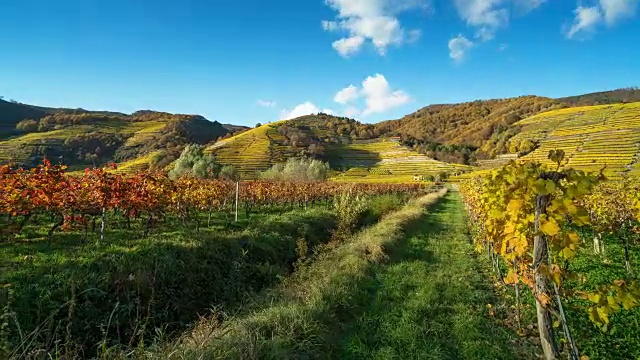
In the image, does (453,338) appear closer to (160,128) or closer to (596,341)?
(596,341)

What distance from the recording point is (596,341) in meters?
5.46

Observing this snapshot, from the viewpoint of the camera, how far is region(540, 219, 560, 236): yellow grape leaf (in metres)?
3.26

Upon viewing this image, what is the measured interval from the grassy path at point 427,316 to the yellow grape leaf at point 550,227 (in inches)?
103

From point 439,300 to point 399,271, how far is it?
2.03 m

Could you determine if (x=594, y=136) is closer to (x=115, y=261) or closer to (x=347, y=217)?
(x=347, y=217)

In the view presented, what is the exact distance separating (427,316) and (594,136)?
8311cm

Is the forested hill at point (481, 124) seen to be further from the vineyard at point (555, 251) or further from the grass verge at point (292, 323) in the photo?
the vineyard at point (555, 251)

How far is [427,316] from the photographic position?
6.52 m

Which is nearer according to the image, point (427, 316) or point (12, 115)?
point (427, 316)

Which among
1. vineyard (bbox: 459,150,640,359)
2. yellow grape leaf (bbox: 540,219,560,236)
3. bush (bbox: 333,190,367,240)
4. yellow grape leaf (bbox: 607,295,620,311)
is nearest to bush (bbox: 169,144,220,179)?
bush (bbox: 333,190,367,240)

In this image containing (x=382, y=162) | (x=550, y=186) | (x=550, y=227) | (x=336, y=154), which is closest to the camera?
(x=550, y=186)

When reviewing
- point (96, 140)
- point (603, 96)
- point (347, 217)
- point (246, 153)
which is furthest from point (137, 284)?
point (603, 96)

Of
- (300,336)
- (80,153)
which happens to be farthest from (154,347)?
(80,153)

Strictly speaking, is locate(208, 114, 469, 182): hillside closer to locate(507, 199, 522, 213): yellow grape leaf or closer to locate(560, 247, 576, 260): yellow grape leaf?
locate(507, 199, 522, 213): yellow grape leaf
